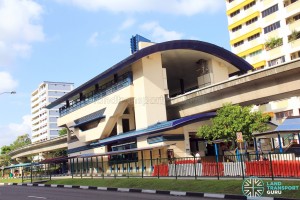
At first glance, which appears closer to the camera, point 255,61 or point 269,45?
point 269,45

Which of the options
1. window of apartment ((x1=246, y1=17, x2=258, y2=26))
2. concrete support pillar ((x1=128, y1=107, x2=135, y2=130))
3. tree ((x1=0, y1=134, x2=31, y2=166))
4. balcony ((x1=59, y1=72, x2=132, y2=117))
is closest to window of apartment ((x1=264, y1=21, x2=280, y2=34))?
window of apartment ((x1=246, y1=17, x2=258, y2=26))

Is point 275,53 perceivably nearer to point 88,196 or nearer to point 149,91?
point 149,91

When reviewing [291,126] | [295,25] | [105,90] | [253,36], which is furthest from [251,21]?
[291,126]

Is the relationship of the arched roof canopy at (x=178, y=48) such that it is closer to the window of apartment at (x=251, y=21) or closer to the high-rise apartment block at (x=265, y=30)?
the high-rise apartment block at (x=265, y=30)

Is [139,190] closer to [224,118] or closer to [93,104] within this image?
[224,118]

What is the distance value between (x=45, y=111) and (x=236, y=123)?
13255cm

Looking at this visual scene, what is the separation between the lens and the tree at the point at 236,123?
27109 millimetres

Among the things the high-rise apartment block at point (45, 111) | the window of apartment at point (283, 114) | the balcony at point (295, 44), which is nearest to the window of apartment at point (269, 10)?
the balcony at point (295, 44)

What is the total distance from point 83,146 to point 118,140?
43.0 feet

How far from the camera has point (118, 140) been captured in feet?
125

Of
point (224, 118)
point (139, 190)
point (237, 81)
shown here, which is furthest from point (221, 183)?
point (237, 81)

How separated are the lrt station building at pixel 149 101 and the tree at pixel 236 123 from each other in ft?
9.99

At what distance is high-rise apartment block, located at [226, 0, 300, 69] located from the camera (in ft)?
172

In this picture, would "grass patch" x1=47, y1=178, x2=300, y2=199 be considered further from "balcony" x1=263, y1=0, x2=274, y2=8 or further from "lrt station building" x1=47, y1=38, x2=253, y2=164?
"balcony" x1=263, y1=0, x2=274, y2=8
